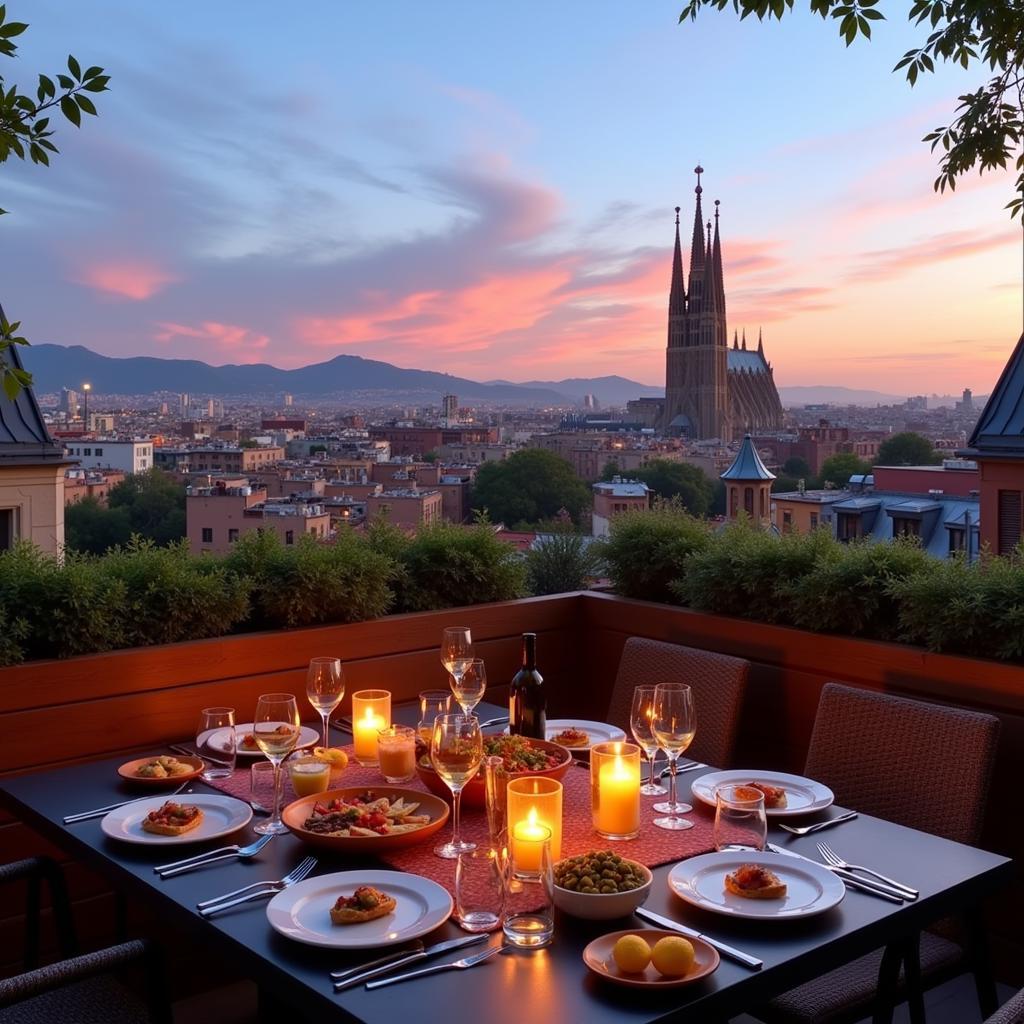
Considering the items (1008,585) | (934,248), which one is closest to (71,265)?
(934,248)

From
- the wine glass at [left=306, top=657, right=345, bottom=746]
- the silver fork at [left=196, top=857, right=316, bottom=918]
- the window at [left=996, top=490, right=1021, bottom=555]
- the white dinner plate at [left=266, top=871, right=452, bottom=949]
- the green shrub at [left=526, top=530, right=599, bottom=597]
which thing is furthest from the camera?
the window at [left=996, top=490, right=1021, bottom=555]

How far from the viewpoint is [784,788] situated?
194 centimetres

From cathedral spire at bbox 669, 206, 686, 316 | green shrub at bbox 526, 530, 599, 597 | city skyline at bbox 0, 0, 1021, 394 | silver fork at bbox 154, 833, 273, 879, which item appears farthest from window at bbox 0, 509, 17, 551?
cathedral spire at bbox 669, 206, 686, 316

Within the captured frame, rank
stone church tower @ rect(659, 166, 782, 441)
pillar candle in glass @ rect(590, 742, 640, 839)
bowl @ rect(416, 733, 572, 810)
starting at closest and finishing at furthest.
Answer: pillar candle in glass @ rect(590, 742, 640, 839), bowl @ rect(416, 733, 572, 810), stone church tower @ rect(659, 166, 782, 441)

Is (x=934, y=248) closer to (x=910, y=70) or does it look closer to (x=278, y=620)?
(x=910, y=70)

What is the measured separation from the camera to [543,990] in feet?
3.88

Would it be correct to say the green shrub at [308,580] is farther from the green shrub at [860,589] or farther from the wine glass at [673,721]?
the wine glass at [673,721]

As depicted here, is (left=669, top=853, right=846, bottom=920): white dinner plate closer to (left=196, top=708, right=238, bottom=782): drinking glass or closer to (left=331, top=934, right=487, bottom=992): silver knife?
(left=331, top=934, right=487, bottom=992): silver knife

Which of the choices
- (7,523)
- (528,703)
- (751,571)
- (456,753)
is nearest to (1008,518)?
(751,571)

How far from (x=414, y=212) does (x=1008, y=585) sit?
14910mm

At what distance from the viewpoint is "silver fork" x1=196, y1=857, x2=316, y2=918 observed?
1.42 m

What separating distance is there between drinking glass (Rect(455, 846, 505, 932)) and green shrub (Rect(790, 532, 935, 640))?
183 cm

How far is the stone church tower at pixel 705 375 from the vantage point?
5431 cm

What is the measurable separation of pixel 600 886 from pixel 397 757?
646 millimetres
